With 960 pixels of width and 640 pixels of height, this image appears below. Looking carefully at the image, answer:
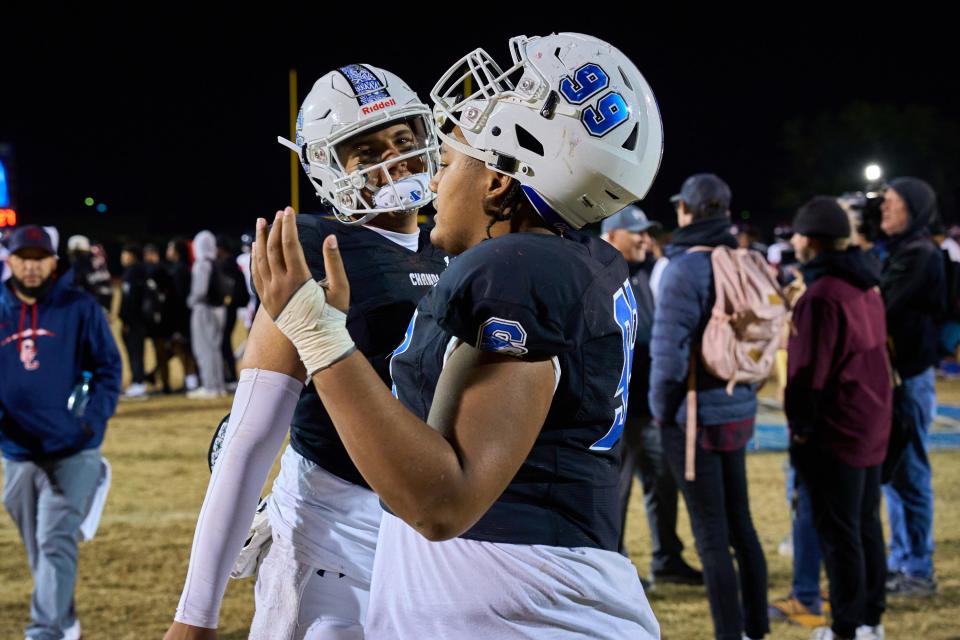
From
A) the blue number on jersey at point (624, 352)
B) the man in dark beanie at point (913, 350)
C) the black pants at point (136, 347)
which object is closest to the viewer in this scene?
the blue number on jersey at point (624, 352)

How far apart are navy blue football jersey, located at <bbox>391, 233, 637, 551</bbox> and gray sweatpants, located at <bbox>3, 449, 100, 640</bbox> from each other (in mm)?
3612

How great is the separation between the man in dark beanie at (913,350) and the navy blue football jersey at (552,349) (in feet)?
15.0

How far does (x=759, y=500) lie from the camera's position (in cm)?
769

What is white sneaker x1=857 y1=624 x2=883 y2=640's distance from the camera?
4.87m

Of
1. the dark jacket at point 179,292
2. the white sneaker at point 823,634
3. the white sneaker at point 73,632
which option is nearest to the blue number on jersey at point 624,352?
the white sneaker at point 823,634

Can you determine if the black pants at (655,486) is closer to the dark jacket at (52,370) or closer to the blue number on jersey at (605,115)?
the dark jacket at (52,370)

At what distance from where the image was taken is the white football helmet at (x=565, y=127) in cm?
186

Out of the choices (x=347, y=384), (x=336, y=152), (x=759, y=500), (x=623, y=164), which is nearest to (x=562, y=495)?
(x=347, y=384)

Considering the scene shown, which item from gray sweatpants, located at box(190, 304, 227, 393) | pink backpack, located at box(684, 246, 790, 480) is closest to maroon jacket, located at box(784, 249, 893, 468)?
pink backpack, located at box(684, 246, 790, 480)

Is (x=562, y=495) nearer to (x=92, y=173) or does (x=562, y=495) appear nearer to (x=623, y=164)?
(x=623, y=164)

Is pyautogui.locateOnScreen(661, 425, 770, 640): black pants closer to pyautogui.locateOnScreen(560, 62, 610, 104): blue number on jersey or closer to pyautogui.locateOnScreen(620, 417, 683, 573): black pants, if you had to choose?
pyautogui.locateOnScreen(620, 417, 683, 573): black pants

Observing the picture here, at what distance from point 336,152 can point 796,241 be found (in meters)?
3.61

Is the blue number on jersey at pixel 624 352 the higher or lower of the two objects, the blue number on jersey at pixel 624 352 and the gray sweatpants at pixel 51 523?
the higher

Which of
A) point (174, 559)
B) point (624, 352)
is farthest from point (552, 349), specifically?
point (174, 559)
